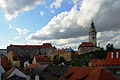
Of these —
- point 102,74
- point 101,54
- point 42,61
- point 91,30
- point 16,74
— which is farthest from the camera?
point 91,30

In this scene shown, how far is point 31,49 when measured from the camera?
13200 centimetres

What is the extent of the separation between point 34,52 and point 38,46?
7.04 metres

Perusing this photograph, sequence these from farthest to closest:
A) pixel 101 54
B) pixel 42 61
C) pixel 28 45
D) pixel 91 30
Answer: pixel 28 45
pixel 91 30
pixel 101 54
pixel 42 61

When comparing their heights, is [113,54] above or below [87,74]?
above

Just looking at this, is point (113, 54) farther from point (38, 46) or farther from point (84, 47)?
point (38, 46)

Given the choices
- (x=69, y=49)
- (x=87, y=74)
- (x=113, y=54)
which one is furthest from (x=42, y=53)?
(x=87, y=74)

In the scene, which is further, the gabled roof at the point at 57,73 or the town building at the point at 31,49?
the town building at the point at 31,49

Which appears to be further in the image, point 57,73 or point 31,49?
point 31,49

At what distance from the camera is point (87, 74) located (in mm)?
20547

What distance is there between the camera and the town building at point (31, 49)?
5079 inches

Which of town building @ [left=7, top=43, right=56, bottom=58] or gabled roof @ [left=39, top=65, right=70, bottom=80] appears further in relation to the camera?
town building @ [left=7, top=43, right=56, bottom=58]

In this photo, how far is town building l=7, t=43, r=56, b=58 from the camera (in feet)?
423

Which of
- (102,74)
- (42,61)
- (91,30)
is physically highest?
(91,30)

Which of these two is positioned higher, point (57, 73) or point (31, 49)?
point (31, 49)
